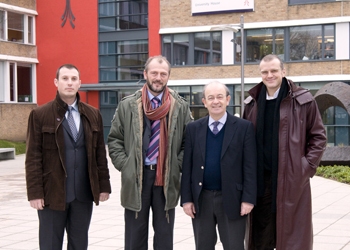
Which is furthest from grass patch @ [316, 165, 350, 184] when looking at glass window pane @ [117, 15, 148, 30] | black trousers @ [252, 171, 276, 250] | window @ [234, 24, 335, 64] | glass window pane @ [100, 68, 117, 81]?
glass window pane @ [100, 68, 117, 81]

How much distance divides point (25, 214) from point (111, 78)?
22.3 meters

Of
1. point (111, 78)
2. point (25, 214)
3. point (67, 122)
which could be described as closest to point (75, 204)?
point (67, 122)

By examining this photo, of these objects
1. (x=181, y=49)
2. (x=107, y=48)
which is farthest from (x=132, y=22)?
(x=181, y=49)

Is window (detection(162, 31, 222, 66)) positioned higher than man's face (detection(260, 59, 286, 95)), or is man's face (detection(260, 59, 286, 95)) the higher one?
window (detection(162, 31, 222, 66))

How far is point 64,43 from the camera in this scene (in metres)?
30.7

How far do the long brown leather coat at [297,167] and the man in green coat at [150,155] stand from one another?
40.4 inches

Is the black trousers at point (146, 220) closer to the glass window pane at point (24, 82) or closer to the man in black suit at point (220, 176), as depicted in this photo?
the man in black suit at point (220, 176)

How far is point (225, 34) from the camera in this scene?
26.8m

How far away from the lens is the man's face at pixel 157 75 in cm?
442

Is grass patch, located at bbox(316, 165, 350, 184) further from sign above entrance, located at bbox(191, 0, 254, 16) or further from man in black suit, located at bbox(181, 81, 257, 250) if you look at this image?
sign above entrance, located at bbox(191, 0, 254, 16)

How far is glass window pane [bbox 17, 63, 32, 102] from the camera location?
99.0 ft

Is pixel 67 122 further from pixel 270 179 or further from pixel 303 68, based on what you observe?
pixel 303 68

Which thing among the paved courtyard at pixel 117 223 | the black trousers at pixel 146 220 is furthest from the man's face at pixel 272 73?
the paved courtyard at pixel 117 223

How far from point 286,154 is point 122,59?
2620 cm
